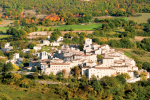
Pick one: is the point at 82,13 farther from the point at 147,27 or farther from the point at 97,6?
the point at 147,27

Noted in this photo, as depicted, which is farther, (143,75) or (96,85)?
(143,75)

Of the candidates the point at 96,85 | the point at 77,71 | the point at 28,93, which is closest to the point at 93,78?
the point at 96,85

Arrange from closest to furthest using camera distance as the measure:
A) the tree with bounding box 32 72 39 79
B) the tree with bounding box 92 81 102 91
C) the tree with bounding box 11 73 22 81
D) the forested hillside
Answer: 1. the tree with bounding box 92 81 102 91
2. the tree with bounding box 32 72 39 79
3. the tree with bounding box 11 73 22 81
4. the forested hillside

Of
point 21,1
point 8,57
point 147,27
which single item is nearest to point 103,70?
point 8,57

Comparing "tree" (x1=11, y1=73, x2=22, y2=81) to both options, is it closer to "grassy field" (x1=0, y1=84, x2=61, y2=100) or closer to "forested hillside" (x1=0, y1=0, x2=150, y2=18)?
"grassy field" (x1=0, y1=84, x2=61, y2=100)

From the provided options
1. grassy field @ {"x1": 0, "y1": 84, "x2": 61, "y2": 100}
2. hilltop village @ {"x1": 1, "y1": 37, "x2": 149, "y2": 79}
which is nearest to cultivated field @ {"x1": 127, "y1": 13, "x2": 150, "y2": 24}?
hilltop village @ {"x1": 1, "y1": 37, "x2": 149, "y2": 79}

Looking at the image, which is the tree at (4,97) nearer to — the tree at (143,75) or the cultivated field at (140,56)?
the tree at (143,75)

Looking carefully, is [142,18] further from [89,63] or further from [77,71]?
[77,71]
